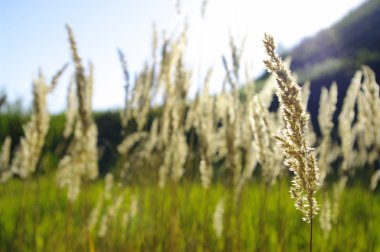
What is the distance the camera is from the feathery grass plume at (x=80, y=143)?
70.4 inches

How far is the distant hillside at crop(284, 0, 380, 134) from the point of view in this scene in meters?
13.0

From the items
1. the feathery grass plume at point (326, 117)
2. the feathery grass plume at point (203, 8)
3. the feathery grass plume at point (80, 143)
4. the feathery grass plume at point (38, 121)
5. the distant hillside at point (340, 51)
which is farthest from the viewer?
the distant hillside at point (340, 51)

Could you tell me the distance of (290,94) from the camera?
869mm

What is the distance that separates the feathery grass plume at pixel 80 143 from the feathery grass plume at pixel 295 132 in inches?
41.0

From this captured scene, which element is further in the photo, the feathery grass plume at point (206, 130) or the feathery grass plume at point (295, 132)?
the feathery grass plume at point (206, 130)

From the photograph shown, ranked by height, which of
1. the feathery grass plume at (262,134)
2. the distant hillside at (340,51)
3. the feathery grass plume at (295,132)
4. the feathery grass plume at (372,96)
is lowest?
the feathery grass plume at (295,132)

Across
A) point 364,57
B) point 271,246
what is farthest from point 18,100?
point 271,246

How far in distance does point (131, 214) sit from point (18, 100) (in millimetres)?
10882

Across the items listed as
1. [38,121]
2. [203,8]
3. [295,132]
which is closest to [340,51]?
[203,8]

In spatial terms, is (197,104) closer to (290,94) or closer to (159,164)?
(159,164)

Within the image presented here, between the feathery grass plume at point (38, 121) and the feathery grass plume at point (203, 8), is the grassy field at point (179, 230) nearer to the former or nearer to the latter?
the feathery grass plume at point (38, 121)

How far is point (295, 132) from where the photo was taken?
875mm

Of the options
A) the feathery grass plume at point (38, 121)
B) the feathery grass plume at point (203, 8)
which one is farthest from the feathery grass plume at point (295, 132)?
the feathery grass plume at point (203, 8)

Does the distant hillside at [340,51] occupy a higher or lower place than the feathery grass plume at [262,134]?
higher
